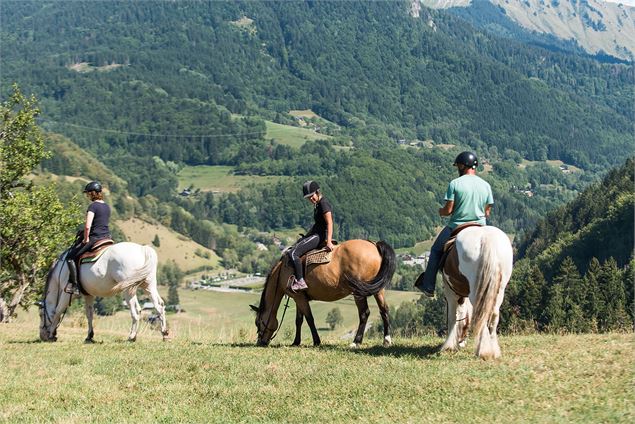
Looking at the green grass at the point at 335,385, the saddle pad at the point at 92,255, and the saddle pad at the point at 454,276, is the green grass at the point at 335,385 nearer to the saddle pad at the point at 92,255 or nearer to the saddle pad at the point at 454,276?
the saddle pad at the point at 454,276

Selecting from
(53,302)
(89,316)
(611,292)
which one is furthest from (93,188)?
(611,292)

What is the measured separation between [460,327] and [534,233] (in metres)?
154

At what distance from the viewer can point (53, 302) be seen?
19.5 metres

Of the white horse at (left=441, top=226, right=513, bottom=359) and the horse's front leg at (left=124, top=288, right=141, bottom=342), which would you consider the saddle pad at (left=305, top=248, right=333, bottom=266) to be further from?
the horse's front leg at (left=124, top=288, right=141, bottom=342)

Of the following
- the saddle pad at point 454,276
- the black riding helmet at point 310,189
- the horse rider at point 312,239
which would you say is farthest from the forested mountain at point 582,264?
the black riding helmet at point 310,189

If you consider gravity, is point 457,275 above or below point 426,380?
above

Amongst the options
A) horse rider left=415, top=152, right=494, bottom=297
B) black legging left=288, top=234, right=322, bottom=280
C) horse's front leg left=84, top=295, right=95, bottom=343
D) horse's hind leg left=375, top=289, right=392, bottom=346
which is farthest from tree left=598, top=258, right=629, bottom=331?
horse rider left=415, top=152, right=494, bottom=297

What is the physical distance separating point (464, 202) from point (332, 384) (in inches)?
182

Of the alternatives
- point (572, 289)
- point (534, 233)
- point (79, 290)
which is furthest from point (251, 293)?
point (79, 290)

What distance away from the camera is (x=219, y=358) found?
48.4 ft

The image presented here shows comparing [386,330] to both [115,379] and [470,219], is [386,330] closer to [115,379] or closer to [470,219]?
[470,219]

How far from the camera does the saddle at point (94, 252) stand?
61.1 feet

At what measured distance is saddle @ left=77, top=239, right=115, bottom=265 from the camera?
61.1 feet

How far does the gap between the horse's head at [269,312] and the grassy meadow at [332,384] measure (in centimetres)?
195
